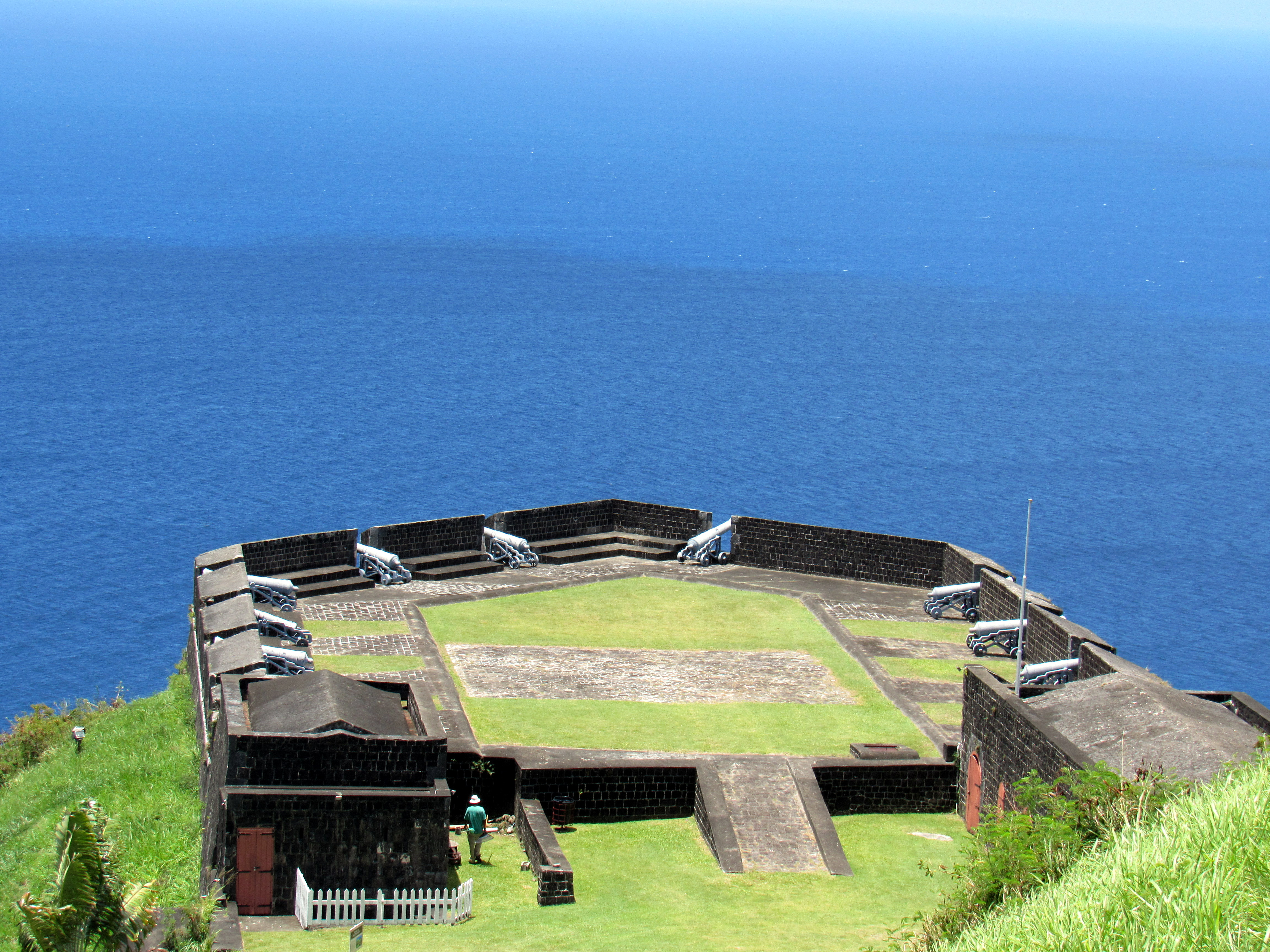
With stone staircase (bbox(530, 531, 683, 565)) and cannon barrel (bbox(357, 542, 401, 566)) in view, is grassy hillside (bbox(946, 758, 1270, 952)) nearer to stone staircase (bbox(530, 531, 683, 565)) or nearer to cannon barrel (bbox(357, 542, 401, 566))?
cannon barrel (bbox(357, 542, 401, 566))

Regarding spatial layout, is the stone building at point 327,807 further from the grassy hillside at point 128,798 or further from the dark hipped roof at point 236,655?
the dark hipped roof at point 236,655

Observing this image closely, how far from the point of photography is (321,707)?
29.9 metres

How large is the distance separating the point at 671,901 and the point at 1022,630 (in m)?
11.8

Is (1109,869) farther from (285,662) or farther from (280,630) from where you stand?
(280,630)

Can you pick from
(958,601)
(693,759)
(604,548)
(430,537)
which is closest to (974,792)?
(693,759)

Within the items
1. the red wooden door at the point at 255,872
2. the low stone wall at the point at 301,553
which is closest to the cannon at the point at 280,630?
the low stone wall at the point at 301,553

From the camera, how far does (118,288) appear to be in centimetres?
13800

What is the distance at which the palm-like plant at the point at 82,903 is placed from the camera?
23656mm

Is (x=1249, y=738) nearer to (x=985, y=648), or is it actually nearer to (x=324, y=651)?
(x=985, y=648)

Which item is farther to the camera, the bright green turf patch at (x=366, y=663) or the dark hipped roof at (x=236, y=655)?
the bright green turf patch at (x=366, y=663)

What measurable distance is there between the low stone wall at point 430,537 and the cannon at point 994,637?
13.5 metres

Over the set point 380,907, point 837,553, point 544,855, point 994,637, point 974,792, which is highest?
point 837,553

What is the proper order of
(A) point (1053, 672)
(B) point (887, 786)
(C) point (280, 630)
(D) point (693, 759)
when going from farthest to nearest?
(C) point (280, 630) → (A) point (1053, 672) → (B) point (887, 786) → (D) point (693, 759)

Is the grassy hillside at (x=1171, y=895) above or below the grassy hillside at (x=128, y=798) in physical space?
above
